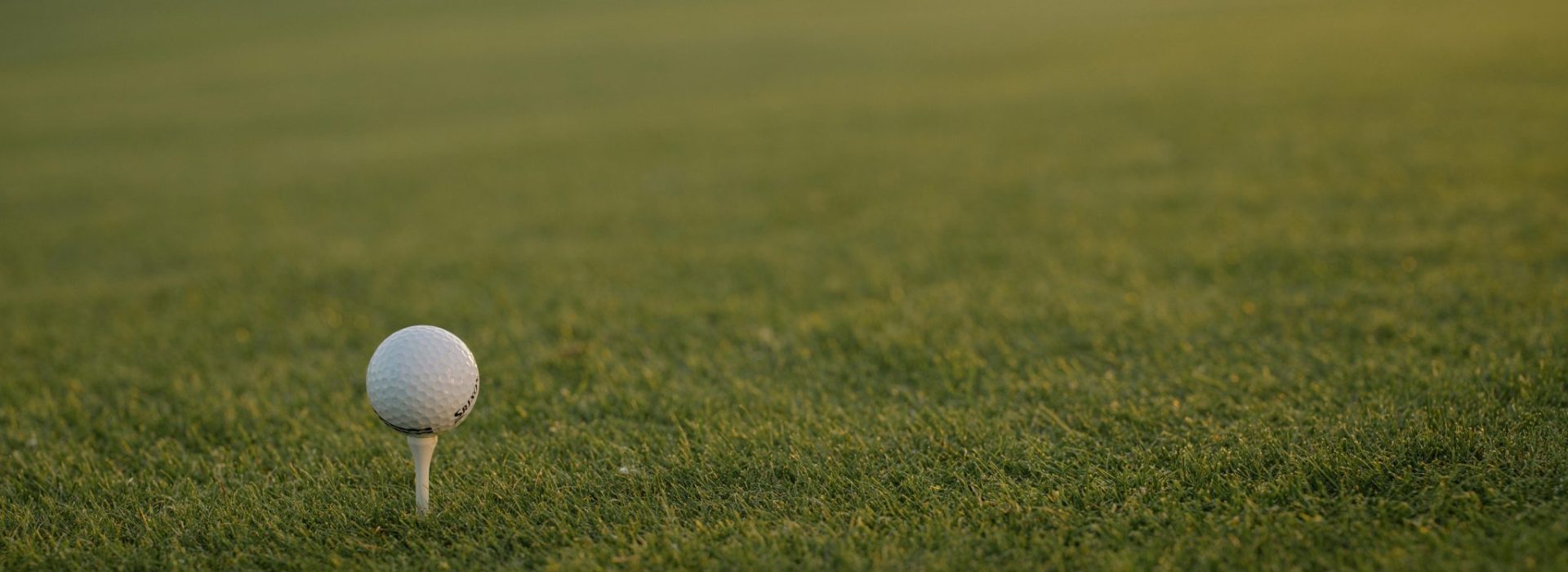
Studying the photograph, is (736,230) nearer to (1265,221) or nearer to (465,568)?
(1265,221)

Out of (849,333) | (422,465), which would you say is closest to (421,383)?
(422,465)

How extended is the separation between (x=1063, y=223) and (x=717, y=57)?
12.1m

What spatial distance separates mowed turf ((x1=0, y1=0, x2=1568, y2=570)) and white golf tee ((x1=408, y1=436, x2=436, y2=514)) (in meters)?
0.08

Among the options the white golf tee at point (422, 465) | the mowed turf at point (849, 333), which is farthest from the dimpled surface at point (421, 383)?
the mowed turf at point (849, 333)

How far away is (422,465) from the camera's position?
2.85 m

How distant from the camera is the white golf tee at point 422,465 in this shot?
2.79 m

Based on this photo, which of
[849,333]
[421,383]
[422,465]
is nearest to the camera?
[421,383]

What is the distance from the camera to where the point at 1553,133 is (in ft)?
24.1

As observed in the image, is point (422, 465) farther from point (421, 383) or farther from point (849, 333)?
point (849, 333)

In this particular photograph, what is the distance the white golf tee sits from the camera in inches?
110

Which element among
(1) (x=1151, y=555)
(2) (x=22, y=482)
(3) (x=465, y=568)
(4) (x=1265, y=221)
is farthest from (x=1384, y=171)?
(2) (x=22, y=482)

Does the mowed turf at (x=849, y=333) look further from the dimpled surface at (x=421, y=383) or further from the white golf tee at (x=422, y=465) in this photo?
the dimpled surface at (x=421, y=383)

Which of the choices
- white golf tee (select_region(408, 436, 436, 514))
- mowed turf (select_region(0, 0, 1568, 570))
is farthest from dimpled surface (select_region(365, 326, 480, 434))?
mowed turf (select_region(0, 0, 1568, 570))

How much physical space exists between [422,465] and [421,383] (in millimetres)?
361
